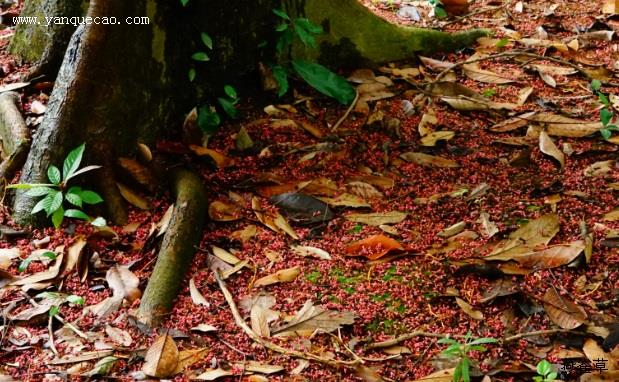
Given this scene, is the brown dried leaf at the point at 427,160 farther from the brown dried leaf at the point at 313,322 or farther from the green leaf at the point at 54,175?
the green leaf at the point at 54,175

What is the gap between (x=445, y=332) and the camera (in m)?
2.45

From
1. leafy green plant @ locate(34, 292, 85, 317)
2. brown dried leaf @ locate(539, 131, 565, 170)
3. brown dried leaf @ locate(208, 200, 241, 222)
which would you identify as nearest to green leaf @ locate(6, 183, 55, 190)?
leafy green plant @ locate(34, 292, 85, 317)

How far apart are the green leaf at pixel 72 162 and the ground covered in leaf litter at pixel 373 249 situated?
0.22m

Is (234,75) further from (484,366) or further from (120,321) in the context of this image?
(484,366)

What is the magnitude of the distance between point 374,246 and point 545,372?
2.79ft

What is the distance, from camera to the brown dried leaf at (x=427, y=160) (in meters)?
3.34

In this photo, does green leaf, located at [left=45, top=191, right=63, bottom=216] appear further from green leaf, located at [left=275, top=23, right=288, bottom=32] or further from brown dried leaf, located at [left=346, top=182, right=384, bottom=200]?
green leaf, located at [left=275, top=23, right=288, bottom=32]

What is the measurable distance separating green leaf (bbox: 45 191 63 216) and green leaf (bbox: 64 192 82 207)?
0.03 meters

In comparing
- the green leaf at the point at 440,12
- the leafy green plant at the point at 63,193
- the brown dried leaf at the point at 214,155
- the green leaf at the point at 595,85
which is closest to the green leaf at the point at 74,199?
the leafy green plant at the point at 63,193

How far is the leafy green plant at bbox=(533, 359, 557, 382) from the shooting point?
7.04 ft

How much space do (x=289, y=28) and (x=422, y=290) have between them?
5.40ft

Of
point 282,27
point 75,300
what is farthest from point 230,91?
point 75,300

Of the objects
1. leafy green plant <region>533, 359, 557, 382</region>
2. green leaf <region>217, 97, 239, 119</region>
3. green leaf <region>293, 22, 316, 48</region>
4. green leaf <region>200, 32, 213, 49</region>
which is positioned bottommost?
leafy green plant <region>533, 359, 557, 382</region>

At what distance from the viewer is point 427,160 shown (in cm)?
337
